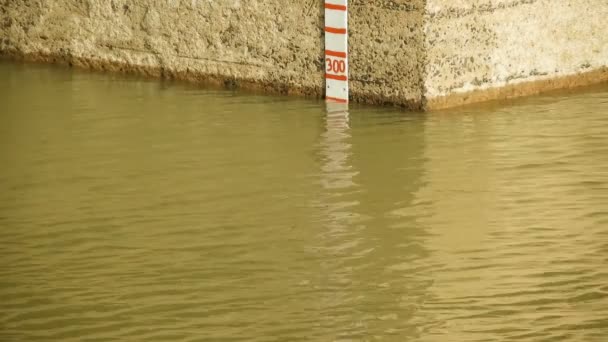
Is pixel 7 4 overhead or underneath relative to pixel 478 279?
overhead

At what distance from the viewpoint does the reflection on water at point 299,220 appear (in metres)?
5.03

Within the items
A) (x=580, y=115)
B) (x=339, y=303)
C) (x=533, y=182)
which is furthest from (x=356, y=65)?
(x=339, y=303)

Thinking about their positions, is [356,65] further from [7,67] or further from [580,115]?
[7,67]

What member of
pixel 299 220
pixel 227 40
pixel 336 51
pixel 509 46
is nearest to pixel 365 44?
Result: pixel 336 51

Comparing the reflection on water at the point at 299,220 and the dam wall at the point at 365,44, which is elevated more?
the dam wall at the point at 365,44

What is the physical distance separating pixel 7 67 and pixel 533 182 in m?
4.52

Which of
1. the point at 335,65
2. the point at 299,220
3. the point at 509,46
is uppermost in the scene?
the point at 509,46

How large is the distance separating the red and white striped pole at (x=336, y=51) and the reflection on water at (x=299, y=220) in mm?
134

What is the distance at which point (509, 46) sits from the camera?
8305 millimetres

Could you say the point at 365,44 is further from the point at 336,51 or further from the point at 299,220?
the point at 299,220

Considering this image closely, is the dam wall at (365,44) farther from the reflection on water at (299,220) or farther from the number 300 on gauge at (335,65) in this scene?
the reflection on water at (299,220)

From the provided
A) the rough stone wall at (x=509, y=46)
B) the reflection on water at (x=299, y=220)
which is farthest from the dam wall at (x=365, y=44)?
the reflection on water at (x=299, y=220)

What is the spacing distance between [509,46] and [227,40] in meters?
1.74

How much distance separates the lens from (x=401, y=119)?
26.2ft
